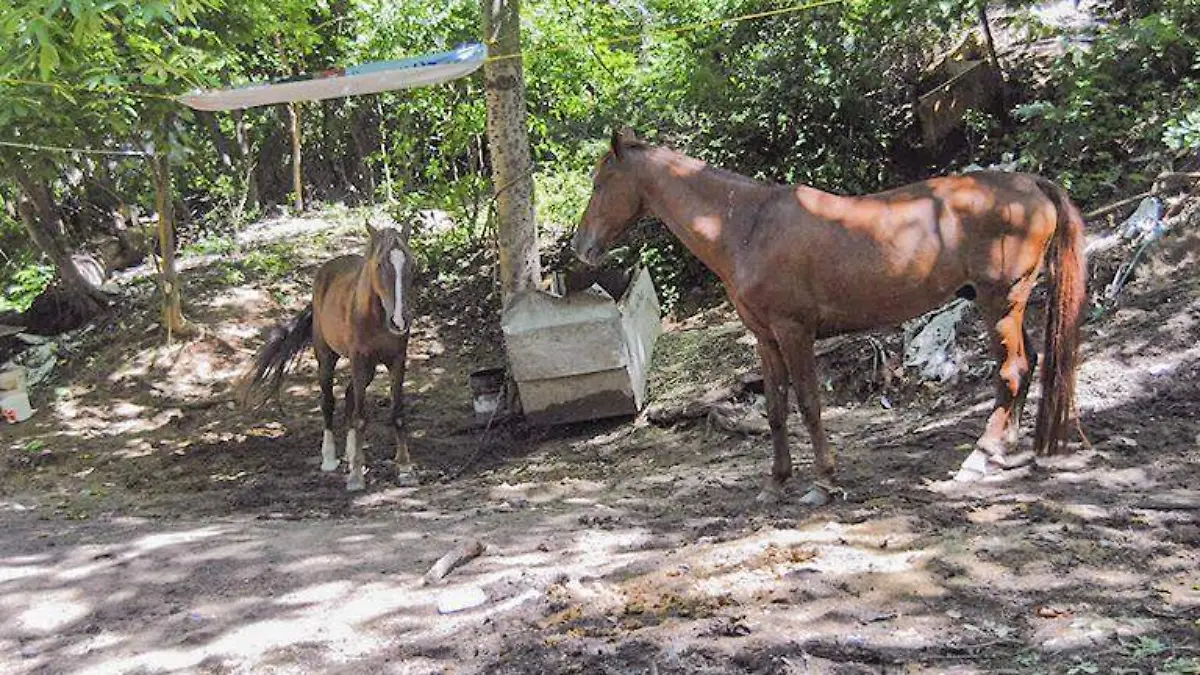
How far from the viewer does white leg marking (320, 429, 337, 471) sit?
7.77 metres

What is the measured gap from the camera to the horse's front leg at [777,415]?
5.05 m

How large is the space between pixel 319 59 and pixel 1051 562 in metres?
15.1

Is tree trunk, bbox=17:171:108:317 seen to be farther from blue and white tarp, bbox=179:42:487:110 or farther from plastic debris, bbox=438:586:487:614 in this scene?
plastic debris, bbox=438:586:487:614

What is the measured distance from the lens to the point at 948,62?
9.64 metres

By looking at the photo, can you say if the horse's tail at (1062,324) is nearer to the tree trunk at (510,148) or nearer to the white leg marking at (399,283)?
the white leg marking at (399,283)

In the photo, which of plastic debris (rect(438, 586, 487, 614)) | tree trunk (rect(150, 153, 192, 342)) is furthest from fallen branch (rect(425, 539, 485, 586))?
tree trunk (rect(150, 153, 192, 342))

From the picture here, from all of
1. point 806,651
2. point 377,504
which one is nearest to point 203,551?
point 377,504

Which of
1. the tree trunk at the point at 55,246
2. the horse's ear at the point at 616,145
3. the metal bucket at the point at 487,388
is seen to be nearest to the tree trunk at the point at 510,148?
the metal bucket at the point at 487,388

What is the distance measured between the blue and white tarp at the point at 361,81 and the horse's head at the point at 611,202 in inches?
91.6

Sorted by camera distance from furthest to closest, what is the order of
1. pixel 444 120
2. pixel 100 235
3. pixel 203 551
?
pixel 100 235 < pixel 444 120 < pixel 203 551

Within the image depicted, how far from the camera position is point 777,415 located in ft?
16.8

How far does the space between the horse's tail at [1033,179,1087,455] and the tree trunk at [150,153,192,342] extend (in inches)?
338

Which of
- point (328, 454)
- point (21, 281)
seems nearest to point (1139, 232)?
point (328, 454)

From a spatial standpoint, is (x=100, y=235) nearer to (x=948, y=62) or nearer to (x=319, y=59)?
(x=319, y=59)
